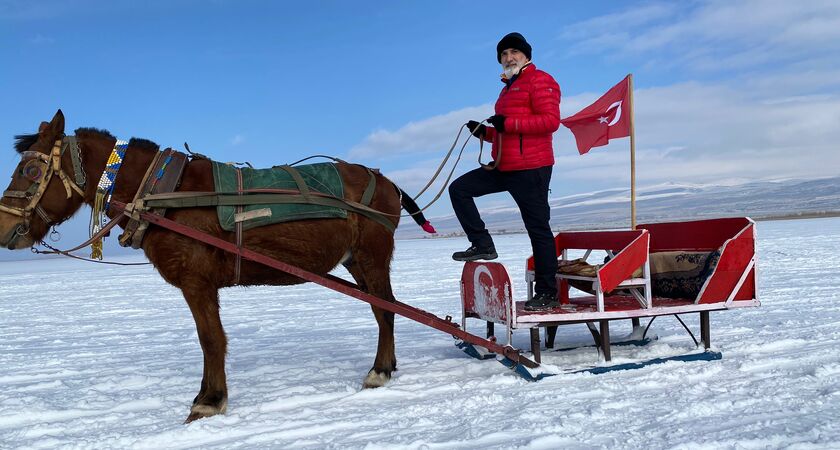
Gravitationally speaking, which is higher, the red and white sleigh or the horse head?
the horse head

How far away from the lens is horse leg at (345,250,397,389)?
206 inches

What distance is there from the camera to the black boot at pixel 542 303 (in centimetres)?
532

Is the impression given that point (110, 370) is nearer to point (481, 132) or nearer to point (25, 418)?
point (25, 418)

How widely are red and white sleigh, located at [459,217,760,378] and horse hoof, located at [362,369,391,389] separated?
3.31ft

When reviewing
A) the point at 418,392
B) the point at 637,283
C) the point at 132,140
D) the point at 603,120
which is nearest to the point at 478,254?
the point at 418,392

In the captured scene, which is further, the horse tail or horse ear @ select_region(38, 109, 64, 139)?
the horse tail

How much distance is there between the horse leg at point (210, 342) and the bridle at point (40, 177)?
1.06 m

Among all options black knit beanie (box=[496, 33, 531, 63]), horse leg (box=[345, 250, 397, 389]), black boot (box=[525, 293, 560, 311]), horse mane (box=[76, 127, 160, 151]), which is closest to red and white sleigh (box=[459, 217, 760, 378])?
black boot (box=[525, 293, 560, 311])

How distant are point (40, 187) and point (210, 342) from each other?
5.10ft

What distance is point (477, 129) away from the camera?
210 inches

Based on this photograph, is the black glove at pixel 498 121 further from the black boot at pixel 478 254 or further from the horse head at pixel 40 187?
the horse head at pixel 40 187

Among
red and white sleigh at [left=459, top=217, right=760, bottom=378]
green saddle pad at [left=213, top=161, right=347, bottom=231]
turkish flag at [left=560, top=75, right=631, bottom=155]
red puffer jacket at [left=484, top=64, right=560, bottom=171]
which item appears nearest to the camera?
green saddle pad at [left=213, top=161, right=347, bottom=231]

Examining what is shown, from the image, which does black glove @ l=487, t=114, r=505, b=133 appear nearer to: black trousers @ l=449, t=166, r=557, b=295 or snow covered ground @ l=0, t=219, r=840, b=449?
black trousers @ l=449, t=166, r=557, b=295

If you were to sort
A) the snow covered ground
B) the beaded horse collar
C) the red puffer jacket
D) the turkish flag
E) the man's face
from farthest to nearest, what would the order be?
the turkish flag < the man's face < the red puffer jacket < the beaded horse collar < the snow covered ground
